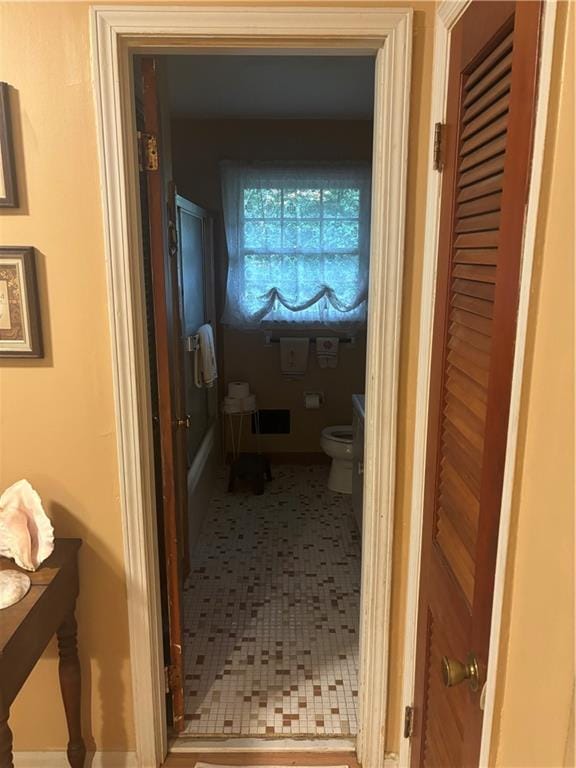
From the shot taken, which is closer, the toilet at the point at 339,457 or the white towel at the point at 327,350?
the toilet at the point at 339,457

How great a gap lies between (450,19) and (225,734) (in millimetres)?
2211

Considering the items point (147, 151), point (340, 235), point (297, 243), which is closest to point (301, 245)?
point (297, 243)

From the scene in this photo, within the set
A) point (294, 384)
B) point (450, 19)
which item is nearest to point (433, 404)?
point (450, 19)

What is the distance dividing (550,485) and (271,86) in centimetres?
301

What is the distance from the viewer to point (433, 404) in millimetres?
1355

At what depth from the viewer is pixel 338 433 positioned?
13.1 ft

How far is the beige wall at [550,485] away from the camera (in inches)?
27.8

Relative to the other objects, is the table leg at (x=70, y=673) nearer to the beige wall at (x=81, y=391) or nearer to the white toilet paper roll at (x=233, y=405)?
the beige wall at (x=81, y=391)

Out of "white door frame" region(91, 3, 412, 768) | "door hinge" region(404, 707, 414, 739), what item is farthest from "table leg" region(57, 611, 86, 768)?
"door hinge" region(404, 707, 414, 739)

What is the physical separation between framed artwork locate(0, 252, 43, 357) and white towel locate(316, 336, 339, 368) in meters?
2.80

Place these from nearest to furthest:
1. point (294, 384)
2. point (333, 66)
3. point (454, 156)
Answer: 1. point (454, 156)
2. point (333, 66)
3. point (294, 384)

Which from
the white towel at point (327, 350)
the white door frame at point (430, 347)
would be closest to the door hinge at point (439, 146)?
the white door frame at point (430, 347)

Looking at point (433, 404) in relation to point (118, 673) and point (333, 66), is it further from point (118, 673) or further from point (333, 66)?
point (333, 66)

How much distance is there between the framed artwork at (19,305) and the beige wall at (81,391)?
0.10 ft
